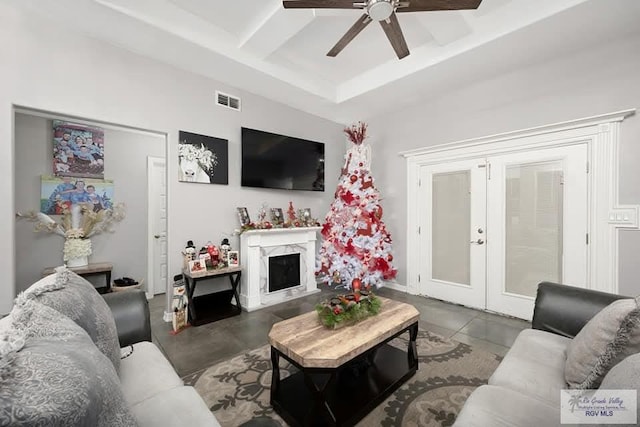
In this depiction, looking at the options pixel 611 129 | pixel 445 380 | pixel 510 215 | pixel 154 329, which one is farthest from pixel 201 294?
pixel 611 129

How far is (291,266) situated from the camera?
4008 mm

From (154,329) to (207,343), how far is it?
2.60ft

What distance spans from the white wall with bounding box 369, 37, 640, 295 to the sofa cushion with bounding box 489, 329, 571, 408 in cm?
186

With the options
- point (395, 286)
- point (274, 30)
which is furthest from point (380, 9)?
point (395, 286)

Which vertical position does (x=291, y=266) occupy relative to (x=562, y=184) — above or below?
below

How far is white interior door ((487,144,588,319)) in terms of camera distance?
290 cm

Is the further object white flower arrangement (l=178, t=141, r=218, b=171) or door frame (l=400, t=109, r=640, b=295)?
white flower arrangement (l=178, t=141, r=218, b=171)

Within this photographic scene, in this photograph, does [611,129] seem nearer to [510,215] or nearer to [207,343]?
[510,215]

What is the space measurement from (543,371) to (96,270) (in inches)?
178

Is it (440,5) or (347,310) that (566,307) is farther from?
(440,5)

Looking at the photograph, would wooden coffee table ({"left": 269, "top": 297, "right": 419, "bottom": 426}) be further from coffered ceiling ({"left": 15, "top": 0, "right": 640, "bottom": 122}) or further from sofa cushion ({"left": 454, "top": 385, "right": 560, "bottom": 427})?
coffered ceiling ({"left": 15, "top": 0, "right": 640, "bottom": 122})

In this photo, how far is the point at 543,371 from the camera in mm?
1394

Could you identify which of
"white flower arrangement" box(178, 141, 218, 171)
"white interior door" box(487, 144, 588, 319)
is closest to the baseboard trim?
"white interior door" box(487, 144, 588, 319)

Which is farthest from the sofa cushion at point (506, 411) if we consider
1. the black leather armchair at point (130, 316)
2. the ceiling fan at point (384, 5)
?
the ceiling fan at point (384, 5)
